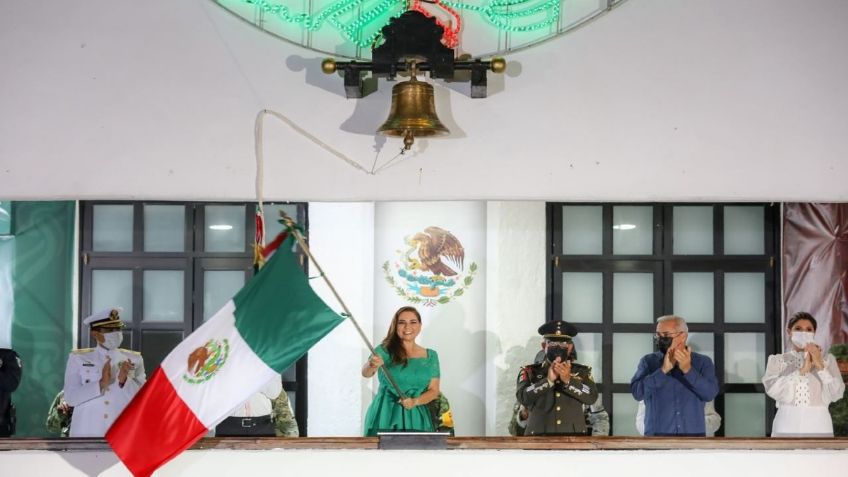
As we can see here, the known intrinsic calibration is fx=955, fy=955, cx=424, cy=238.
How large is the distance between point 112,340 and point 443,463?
6.54ft

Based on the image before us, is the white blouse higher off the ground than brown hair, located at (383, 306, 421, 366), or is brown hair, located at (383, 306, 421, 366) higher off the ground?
brown hair, located at (383, 306, 421, 366)

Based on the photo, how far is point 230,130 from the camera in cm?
413

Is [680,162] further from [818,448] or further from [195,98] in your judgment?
[195,98]

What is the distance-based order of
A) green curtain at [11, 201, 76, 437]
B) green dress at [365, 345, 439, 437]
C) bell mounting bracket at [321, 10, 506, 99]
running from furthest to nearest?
1. green curtain at [11, 201, 76, 437]
2. green dress at [365, 345, 439, 437]
3. bell mounting bracket at [321, 10, 506, 99]

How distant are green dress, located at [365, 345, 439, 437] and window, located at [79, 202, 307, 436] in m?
1.16

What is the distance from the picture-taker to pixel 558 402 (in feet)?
15.8

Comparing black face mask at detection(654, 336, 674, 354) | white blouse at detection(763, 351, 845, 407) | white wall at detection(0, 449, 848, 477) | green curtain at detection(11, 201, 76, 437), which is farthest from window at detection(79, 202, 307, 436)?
white blouse at detection(763, 351, 845, 407)

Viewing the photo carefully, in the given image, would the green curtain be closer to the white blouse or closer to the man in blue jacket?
the man in blue jacket

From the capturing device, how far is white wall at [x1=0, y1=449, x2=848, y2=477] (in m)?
4.07

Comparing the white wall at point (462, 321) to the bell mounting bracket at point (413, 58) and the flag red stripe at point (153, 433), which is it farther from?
the flag red stripe at point (153, 433)

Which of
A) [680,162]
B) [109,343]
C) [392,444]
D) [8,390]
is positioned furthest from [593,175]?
[8,390]

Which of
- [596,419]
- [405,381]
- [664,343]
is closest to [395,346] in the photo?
[405,381]

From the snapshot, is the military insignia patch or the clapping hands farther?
the clapping hands

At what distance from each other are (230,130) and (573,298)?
242cm
